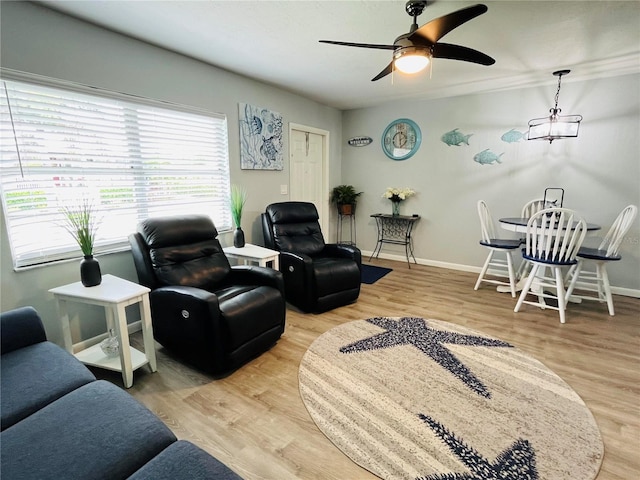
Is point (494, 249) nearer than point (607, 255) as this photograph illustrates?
No

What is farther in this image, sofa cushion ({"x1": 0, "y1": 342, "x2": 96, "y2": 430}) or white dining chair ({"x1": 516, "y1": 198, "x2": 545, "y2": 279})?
white dining chair ({"x1": 516, "y1": 198, "x2": 545, "y2": 279})

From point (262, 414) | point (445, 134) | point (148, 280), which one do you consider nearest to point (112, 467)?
point (262, 414)

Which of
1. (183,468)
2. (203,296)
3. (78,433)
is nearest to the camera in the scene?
(183,468)

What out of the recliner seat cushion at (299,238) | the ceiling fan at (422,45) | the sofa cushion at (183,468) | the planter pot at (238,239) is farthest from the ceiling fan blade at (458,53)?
the sofa cushion at (183,468)

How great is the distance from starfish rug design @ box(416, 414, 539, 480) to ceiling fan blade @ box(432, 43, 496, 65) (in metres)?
2.33

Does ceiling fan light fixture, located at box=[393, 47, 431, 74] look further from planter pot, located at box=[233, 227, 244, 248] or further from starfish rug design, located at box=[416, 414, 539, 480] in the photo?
starfish rug design, located at box=[416, 414, 539, 480]

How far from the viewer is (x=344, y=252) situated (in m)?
3.34

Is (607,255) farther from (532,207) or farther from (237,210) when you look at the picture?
(237,210)

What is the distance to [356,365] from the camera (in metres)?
2.18

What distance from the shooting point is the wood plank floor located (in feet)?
4.80

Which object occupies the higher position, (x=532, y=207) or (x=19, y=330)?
(x=532, y=207)

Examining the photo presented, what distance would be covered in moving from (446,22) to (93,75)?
2463mm

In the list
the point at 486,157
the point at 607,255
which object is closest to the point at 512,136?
the point at 486,157

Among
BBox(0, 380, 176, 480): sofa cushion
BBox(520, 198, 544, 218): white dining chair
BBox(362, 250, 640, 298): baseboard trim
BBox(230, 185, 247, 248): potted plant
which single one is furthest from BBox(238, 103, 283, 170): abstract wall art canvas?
BBox(520, 198, 544, 218): white dining chair
